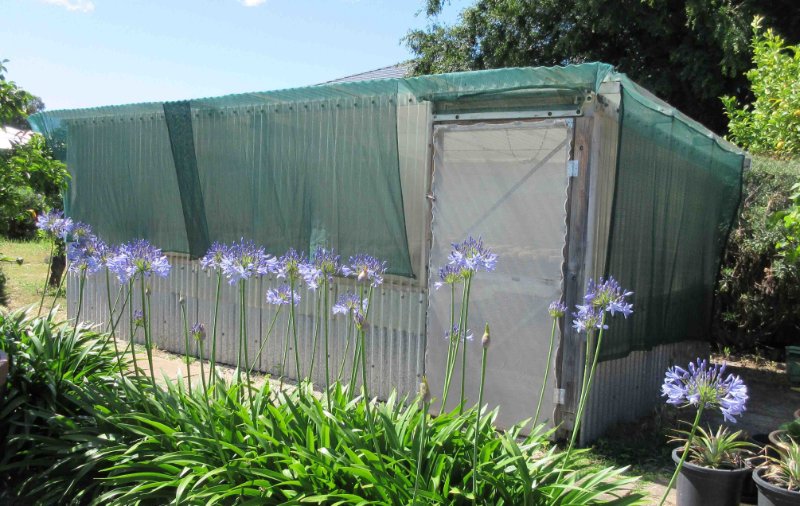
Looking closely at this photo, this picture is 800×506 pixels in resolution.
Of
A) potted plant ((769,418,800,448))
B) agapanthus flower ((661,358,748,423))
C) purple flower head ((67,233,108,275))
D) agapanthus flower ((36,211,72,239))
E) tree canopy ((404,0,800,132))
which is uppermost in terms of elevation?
tree canopy ((404,0,800,132))

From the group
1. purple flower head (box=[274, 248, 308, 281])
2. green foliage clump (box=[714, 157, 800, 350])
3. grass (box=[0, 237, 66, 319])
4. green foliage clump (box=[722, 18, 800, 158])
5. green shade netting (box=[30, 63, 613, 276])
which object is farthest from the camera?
grass (box=[0, 237, 66, 319])

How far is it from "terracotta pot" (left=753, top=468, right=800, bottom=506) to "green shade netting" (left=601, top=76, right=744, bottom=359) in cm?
164

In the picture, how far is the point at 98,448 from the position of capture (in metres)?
3.87

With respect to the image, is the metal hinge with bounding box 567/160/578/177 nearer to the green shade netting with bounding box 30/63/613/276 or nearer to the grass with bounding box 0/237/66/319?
the green shade netting with bounding box 30/63/613/276

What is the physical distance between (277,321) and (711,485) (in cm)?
435

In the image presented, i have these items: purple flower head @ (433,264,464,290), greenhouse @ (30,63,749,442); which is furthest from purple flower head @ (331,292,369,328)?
greenhouse @ (30,63,749,442)

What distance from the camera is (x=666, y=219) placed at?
6594 millimetres

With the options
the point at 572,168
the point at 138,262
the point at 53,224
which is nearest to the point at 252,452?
the point at 138,262

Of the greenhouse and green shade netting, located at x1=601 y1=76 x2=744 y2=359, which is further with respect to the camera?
green shade netting, located at x1=601 y1=76 x2=744 y2=359

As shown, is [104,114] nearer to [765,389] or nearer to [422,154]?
[422,154]

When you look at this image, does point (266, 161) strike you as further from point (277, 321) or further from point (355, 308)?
point (355, 308)

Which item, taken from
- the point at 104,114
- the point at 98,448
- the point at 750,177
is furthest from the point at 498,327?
the point at 104,114

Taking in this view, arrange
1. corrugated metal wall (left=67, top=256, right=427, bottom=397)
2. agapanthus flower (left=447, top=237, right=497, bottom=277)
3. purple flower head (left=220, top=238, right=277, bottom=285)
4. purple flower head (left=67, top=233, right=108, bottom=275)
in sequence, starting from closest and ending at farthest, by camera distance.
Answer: agapanthus flower (left=447, top=237, right=497, bottom=277) < purple flower head (left=220, top=238, right=277, bottom=285) < purple flower head (left=67, top=233, right=108, bottom=275) < corrugated metal wall (left=67, top=256, right=427, bottom=397)

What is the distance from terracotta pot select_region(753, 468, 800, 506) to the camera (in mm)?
3908
